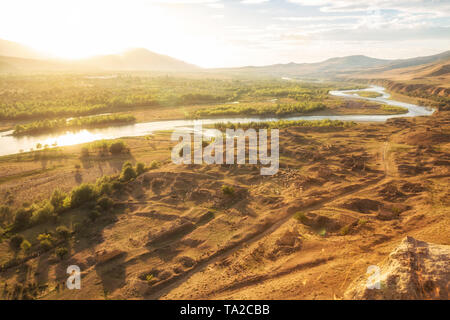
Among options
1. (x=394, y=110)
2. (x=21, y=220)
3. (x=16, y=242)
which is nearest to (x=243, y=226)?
(x=16, y=242)

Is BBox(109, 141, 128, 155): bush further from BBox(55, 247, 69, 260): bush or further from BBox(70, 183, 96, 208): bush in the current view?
BBox(55, 247, 69, 260): bush

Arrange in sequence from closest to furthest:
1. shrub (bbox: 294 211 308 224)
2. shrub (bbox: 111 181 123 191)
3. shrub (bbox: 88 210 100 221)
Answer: shrub (bbox: 294 211 308 224)
shrub (bbox: 88 210 100 221)
shrub (bbox: 111 181 123 191)

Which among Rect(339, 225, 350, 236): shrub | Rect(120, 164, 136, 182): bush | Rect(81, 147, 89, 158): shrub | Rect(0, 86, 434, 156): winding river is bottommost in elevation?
Rect(339, 225, 350, 236): shrub

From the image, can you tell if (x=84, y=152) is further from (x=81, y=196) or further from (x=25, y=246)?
(x=25, y=246)

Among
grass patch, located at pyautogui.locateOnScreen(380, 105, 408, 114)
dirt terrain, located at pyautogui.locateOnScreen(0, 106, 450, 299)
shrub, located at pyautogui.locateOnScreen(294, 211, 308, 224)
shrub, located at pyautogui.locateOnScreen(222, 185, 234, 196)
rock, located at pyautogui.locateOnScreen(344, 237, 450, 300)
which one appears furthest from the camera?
grass patch, located at pyautogui.locateOnScreen(380, 105, 408, 114)

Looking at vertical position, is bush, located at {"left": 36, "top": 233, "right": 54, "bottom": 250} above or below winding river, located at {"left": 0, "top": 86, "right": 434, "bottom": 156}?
below

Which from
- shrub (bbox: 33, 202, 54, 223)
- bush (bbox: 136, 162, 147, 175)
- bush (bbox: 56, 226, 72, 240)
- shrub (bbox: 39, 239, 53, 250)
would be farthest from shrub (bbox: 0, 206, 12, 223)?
bush (bbox: 136, 162, 147, 175)
